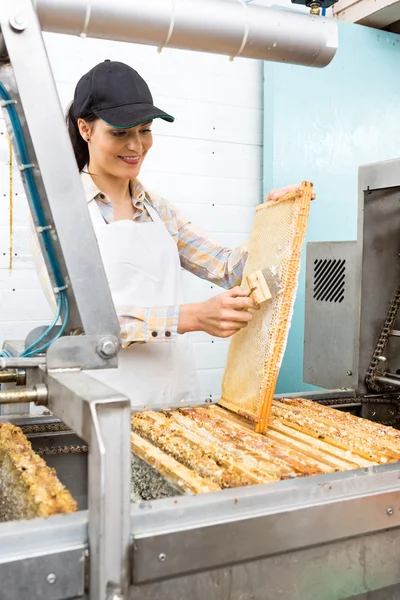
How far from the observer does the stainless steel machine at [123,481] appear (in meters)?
0.86

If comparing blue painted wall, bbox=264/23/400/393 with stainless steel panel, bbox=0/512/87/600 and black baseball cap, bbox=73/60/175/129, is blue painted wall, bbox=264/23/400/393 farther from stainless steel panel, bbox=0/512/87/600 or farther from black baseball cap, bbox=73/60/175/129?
stainless steel panel, bbox=0/512/87/600

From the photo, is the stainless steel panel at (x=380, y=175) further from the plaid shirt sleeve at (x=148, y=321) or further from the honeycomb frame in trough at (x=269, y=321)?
the plaid shirt sleeve at (x=148, y=321)

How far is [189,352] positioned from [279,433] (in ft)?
2.64

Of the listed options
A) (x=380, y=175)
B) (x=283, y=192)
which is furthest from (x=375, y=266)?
(x=283, y=192)

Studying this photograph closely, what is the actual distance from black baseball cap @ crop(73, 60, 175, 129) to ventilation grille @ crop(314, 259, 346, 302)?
909 mm

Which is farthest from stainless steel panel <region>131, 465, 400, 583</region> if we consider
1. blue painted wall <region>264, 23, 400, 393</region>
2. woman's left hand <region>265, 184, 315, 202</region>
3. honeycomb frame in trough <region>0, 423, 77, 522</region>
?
blue painted wall <region>264, 23, 400, 393</region>

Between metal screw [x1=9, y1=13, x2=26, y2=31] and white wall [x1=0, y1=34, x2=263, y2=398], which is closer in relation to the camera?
metal screw [x1=9, y1=13, x2=26, y2=31]

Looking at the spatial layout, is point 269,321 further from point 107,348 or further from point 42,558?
point 42,558

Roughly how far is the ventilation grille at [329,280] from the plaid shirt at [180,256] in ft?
1.36

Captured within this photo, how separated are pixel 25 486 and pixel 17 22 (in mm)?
803

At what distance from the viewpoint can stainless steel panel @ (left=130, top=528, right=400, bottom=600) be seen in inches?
38.1

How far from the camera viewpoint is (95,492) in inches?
33.2

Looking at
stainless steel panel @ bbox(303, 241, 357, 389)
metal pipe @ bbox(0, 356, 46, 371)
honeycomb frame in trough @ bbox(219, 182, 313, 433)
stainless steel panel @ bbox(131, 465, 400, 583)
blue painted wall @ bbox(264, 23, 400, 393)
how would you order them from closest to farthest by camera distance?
stainless steel panel @ bbox(131, 465, 400, 583)
metal pipe @ bbox(0, 356, 46, 371)
honeycomb frame in trough @ bbox(219, 182, 313, 433)
stainless steel panel @ bbox(303, 241, 357, 389)
blue painted wall @ bbox(264, 23, 400, 393)

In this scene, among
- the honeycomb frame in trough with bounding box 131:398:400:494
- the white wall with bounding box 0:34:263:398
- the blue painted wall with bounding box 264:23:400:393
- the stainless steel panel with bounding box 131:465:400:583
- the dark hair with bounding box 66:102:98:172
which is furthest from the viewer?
the blue painted wall with bounding box 264:23:400:393
